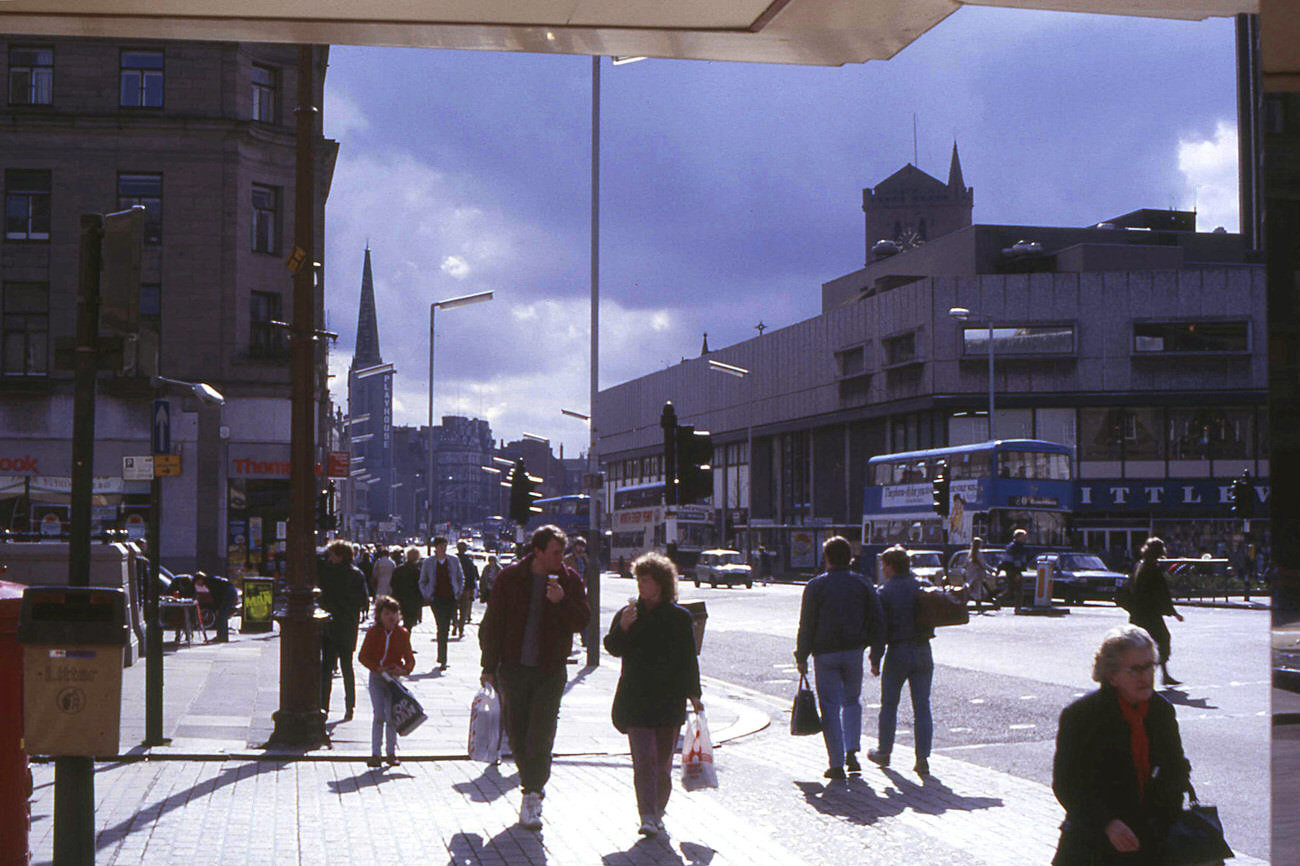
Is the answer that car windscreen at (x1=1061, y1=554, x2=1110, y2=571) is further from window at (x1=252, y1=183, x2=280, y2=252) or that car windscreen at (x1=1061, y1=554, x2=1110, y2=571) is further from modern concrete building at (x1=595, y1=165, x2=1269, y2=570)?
window at (x1=252, y1=183, x2=280, y2=252)

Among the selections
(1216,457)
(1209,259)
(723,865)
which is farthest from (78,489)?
(1209,259)

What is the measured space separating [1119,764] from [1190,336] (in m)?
65.7

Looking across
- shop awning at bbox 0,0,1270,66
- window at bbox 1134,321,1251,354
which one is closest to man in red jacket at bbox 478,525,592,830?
shop awning at bbox 0,0,1270,66

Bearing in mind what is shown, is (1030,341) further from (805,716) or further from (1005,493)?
(805,716)

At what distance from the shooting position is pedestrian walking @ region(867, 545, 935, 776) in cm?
1113

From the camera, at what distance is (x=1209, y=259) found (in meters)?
78.9

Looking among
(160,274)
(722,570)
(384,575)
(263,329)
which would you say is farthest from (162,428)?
(722,570)

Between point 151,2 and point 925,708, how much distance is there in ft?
25.8

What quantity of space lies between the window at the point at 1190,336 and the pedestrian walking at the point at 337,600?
5842cm

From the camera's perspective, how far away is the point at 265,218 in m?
39.0

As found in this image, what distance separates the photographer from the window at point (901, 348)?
235 feet

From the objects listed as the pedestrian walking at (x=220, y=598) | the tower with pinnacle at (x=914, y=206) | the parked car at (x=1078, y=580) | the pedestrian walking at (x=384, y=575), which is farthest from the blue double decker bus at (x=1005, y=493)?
the tower with pinnacle at (x=914, y=206)

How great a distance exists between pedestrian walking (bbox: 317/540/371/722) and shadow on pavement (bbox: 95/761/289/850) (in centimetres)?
304

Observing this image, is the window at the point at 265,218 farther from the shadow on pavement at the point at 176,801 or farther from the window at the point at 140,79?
the shadow on pavement at the point at 176,801
